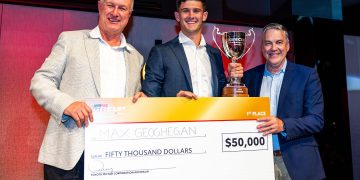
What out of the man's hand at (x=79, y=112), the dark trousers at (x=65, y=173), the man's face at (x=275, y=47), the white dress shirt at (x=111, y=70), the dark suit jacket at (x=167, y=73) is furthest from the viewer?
the man's face at (x=275, y=47)

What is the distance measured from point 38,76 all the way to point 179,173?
683mm

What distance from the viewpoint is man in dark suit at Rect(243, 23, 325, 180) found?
1465 millimetres

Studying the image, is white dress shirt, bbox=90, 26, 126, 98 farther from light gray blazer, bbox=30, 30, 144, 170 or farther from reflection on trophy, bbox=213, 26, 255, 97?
reflection on trophy, bbox=213, 26, 255, 97

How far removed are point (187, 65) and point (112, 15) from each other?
0.42 meters

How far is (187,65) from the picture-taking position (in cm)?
160

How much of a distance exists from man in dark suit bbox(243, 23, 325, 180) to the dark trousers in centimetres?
77

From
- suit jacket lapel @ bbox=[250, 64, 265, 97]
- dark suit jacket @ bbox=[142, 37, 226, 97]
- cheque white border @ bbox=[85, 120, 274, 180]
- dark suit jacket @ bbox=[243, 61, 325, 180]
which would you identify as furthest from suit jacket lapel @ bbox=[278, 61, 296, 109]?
dark suit jacket @ bbox=[142, 37, 226, 97]

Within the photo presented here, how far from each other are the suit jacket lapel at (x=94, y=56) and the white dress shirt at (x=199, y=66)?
454mm

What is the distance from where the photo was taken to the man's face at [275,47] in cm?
167

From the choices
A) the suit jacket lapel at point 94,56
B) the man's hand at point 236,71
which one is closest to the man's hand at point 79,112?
the suit jacket lapel at point 94,56

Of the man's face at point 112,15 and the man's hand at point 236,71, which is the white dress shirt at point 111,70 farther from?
the man's hand at point 236,71

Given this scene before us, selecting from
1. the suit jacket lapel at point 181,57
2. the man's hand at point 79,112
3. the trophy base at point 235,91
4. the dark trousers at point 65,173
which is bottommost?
the dark trousers at point 65,173

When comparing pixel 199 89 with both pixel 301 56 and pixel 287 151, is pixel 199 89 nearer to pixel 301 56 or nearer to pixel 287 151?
pixel 287 151

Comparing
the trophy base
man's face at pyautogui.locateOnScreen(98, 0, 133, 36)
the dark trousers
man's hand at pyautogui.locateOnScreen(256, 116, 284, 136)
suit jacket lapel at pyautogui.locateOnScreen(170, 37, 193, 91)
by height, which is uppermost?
man's face at pyautogui.locateOnScreen(98, 0, 133, 36)
